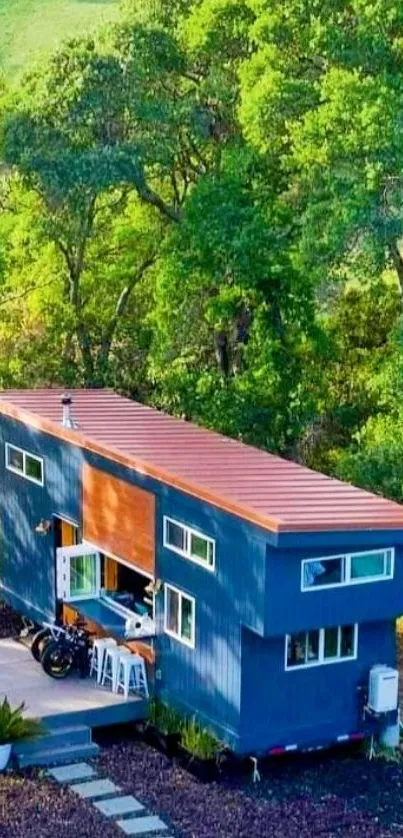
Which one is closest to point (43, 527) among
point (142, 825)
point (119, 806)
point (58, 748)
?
point (58, 748)

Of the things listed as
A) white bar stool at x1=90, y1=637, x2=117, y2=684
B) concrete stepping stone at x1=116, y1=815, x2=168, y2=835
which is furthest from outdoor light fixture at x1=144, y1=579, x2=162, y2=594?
concrete stepping stone at x1=116, y1=815, x2=168, y2=835

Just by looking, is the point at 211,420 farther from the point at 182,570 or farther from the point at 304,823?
the point at 304,823

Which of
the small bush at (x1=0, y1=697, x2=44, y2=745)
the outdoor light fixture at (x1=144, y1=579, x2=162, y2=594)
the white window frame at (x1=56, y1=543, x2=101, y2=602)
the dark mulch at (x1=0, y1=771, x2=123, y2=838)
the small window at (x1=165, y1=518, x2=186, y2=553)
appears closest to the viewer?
the dark mulch at (x1=0, y1=771, x2=123, y2=838)

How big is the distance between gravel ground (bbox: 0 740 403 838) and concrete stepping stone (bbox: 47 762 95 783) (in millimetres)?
103

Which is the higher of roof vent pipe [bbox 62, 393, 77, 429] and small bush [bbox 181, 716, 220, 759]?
roof vent pipe [bbox 62, 393, 77, 429]

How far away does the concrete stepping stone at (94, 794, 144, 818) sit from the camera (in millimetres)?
11766

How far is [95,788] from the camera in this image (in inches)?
483

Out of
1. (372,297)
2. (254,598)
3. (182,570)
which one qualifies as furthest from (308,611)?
(372,297)

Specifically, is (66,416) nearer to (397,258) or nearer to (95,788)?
(95,788)

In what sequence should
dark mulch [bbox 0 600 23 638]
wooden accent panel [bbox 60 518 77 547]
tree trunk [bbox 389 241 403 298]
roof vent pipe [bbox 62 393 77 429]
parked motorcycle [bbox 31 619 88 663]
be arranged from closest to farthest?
parked motorcycle [bbox 31 619 88 663] → roof vent pipe [bbox 62 393 77 429] → wooden accent panel [bbox 60 518 77 547] → dark mulch [bbox 0 600 23 638] → tree trunk [bbox 389 241 403 298]

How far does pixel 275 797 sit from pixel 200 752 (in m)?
0.87

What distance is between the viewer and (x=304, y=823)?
455 inches

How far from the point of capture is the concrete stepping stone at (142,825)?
11383mm

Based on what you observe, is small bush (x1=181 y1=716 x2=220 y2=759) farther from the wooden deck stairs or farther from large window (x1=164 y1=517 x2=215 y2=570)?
large window (x1=164 y1=517 x2=215 y2=570)
